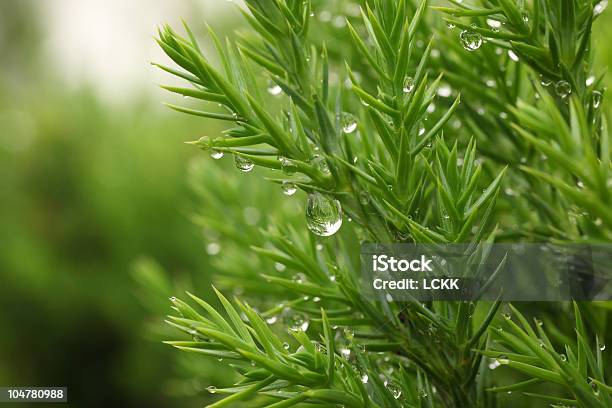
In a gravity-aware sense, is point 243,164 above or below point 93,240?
below

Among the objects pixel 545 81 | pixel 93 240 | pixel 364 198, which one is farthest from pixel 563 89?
Result: pixel 93 240

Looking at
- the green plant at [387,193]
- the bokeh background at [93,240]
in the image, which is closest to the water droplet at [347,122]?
the green plant at [387,193]

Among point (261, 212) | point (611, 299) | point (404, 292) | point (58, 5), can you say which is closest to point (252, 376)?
point (404, 292)

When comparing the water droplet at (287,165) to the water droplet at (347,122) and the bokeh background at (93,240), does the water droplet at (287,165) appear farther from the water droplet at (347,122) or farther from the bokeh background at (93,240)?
the bokeh background at (93,240)

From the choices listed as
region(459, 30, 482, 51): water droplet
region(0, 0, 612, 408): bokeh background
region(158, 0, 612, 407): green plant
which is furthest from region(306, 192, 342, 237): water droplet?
region(0, 0, 612, 408): bokeh background

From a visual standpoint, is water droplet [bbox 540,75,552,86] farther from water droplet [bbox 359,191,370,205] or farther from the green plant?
water droplet [bbox 359,191,370,205]

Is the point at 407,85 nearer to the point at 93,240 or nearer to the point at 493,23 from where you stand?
the point at 493,23
